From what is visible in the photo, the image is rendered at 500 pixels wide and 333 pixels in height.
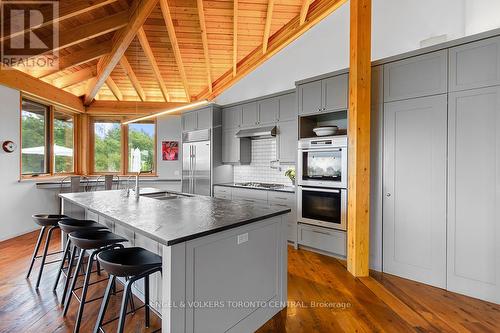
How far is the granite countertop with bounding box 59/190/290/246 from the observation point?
1658 mm

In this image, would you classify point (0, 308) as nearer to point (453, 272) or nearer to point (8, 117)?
point (8, 117)

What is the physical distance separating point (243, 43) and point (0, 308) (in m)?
5.13

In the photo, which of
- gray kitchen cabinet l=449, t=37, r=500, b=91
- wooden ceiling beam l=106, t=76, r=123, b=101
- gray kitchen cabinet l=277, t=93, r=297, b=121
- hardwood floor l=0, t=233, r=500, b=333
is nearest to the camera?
hardwood floor l=0, t=233, r=500, b=333

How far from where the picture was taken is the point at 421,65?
286 centimetres

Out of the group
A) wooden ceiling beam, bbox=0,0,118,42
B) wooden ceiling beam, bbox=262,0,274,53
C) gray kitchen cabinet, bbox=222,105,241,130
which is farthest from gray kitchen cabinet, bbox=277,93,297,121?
→ wooden ceiling beam, bbox=0,0,118,42

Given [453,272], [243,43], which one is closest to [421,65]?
[453,272]

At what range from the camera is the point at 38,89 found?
4.89m

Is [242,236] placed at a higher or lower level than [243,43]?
lower

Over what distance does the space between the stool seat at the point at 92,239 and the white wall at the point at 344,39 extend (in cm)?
387

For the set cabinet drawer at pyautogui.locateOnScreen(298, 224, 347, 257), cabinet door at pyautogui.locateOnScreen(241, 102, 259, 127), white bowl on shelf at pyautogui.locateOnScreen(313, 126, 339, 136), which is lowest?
cabinet drawer at pyautogui.locateOnScreen(298, 224, 347, 257)

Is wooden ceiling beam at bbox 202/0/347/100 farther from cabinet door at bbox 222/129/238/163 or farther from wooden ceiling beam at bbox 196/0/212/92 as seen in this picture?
cabinet door at bbox 222/129/238/163

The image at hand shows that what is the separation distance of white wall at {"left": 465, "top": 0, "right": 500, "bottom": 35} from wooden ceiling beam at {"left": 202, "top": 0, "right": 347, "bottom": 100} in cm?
179

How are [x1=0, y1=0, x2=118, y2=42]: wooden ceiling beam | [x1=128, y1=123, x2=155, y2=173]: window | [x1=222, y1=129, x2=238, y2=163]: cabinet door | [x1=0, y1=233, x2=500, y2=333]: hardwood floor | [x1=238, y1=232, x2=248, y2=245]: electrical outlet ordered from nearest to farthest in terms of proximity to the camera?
[x1=238, y1=232, x2=248, y2=245]: electrical outlet < [x1=0, y1=233, x2=500, y2=333]: hardwood floor < [x1=0, y1=0, x2=118, y2=42]: wooden ceiling beam < [x1=222, y1=129, x2=238, y2=163]: cabinet door < [x1=128, y1=123, x2=155, y2=173]: window

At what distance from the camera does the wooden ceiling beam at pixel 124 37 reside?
312 centimetres
